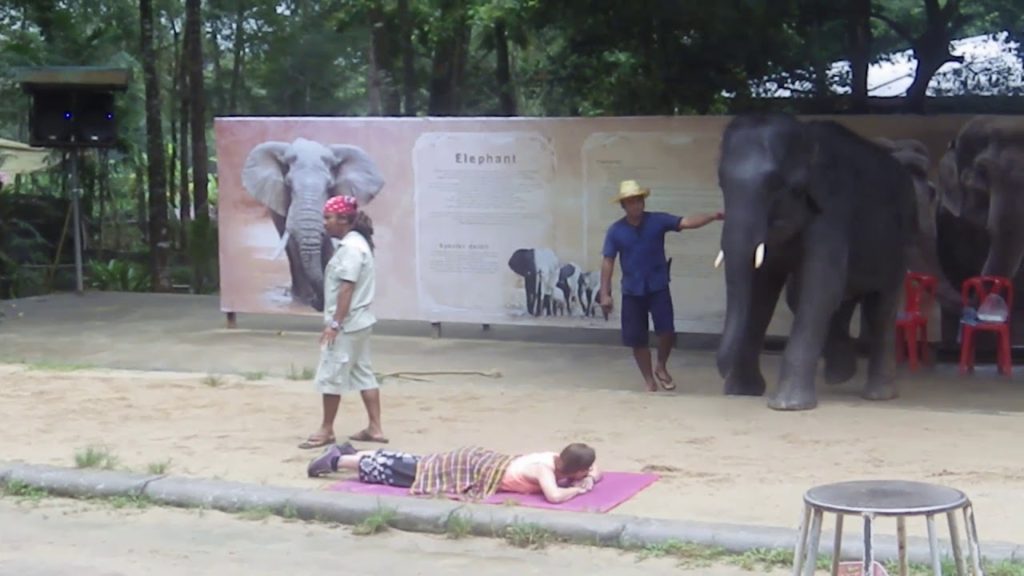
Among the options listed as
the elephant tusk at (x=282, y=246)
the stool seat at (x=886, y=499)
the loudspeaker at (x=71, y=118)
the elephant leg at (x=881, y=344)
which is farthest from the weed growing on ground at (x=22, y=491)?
the loudspeaker at (x=71, y=118)

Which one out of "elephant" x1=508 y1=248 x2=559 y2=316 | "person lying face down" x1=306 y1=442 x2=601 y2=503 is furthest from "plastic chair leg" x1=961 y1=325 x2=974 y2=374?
"person lying face down" x1=306 y1=442 x2=601 y2=503

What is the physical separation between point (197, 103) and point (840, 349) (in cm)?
1388

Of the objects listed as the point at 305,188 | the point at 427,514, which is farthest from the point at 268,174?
the point at 427,514

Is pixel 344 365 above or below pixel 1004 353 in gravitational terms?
above

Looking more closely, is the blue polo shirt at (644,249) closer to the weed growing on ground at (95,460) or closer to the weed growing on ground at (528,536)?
the weed growing on ground at (95,460)

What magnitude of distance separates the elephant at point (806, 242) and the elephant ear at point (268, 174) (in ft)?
18.3

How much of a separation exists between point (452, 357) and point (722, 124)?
3.17 metres

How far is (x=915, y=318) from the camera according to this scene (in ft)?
44.5

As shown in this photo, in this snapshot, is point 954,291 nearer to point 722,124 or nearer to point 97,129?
point 722,124

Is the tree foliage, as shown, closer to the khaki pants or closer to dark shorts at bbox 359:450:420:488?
the khaki pants

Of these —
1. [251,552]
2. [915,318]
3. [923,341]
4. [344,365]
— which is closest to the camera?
[251,552]

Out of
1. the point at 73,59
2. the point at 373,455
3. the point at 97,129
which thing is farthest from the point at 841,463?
the point at 73,59

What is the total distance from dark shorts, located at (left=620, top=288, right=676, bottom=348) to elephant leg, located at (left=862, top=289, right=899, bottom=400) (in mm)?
1534

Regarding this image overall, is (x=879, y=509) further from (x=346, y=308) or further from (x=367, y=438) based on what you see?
(x=367, y=438)
